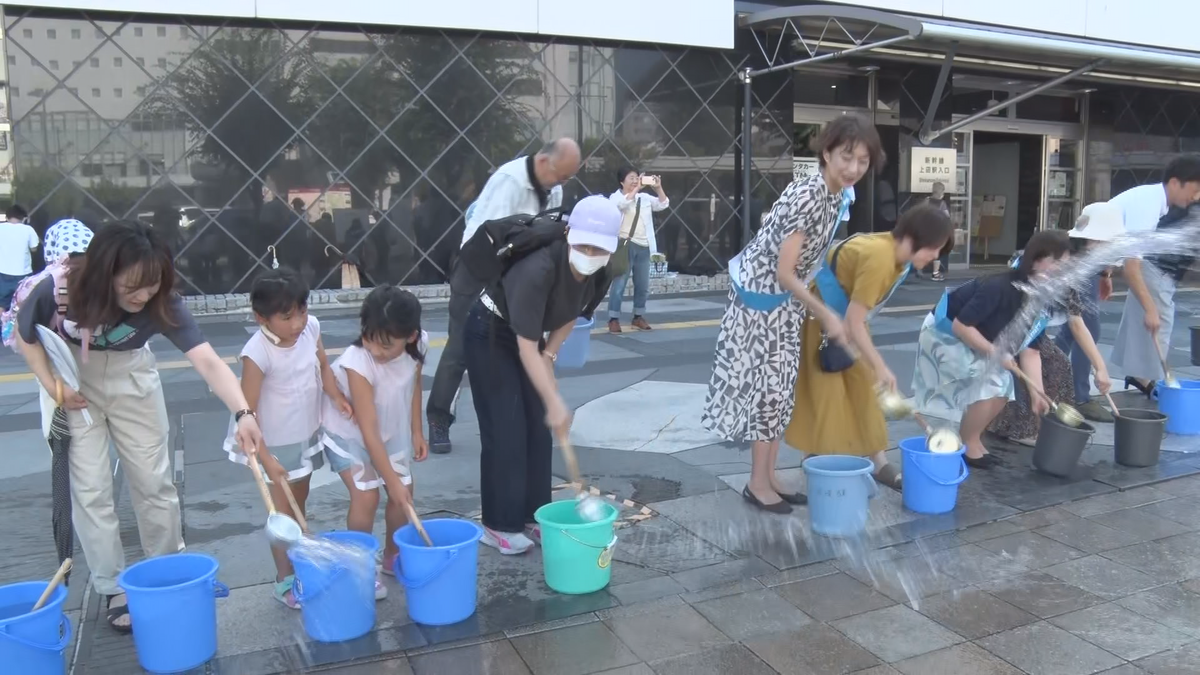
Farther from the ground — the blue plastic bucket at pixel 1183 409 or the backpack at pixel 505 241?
the backpack at pixel 505 241

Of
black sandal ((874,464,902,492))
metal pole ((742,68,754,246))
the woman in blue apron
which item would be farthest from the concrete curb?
black sandal ((874,464,902,492))

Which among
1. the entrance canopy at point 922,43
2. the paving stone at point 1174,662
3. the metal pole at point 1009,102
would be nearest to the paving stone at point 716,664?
the paving stone at point 1174,662

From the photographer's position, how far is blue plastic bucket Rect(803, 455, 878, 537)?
13.4 feet

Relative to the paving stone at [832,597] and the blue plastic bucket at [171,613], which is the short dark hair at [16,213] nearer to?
the blue plastic bucket at [171,613]

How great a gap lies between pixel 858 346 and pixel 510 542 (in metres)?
1.73

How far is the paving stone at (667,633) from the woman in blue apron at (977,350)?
229 centimetres

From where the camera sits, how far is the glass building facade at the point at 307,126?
1054cm

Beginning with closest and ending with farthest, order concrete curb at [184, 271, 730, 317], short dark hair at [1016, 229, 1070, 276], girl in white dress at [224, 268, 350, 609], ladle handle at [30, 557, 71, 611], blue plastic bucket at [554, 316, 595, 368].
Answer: ladle handle at [30, 557, 71, 611] < girl in white dress at [224, 268, 350, 609] < short dark hair at [1016, 229, 1070, 276] < blue plastic bucket at [554, 316, 595, 368] < concrete curb at [184, 271, 730, 317]

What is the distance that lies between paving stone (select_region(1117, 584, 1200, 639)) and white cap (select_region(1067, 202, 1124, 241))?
2372 millimetres

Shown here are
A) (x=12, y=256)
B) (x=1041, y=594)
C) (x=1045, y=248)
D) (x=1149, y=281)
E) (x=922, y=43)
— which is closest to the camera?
(x=1041, y=594)

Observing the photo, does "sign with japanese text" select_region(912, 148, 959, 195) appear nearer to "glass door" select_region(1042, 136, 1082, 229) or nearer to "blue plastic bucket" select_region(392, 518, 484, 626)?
"glass door" select_region(1042, 136, 1082, 229)

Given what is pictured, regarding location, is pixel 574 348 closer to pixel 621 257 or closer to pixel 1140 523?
pixel 621 257

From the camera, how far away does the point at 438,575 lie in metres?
3.23

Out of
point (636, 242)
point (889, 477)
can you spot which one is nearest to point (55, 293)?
point (889, 477)
